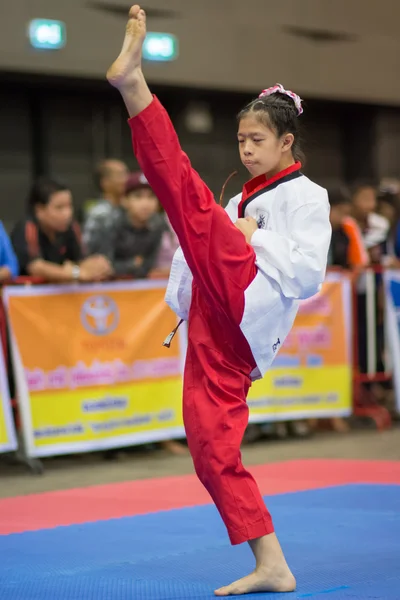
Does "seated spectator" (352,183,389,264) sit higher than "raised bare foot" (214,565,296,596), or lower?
higher

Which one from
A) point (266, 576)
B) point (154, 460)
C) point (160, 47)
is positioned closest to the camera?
point (266, 576)

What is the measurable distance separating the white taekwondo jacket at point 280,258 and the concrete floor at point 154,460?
2433 mm

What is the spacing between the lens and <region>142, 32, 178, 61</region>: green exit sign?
1048 cm

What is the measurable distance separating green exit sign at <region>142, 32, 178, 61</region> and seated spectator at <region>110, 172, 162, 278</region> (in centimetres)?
455

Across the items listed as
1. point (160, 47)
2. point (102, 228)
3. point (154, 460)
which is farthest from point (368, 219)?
point (160, 47)

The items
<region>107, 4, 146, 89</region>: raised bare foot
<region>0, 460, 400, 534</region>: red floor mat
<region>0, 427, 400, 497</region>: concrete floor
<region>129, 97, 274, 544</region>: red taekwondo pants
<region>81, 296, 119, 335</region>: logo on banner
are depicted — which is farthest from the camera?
<region>81, 296, 119, 335</region>: logo on banner

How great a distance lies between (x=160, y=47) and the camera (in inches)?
416

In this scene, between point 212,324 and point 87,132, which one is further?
point 87,132

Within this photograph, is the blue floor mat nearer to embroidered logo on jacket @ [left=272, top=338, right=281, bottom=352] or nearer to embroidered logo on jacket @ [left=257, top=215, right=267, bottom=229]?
embroidered logo on jacket @ [left=272, top=338, right=281, bottom=352]

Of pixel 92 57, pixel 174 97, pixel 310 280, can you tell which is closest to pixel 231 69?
pixel 174 97

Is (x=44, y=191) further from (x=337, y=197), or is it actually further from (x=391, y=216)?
(x=391, y=216)

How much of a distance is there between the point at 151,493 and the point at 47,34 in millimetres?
6204

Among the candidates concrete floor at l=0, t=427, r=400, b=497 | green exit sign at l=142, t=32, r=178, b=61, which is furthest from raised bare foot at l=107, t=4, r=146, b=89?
green exit sign at l=142, t=32, r=178, b=61

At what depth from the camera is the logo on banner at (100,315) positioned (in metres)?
5.70
